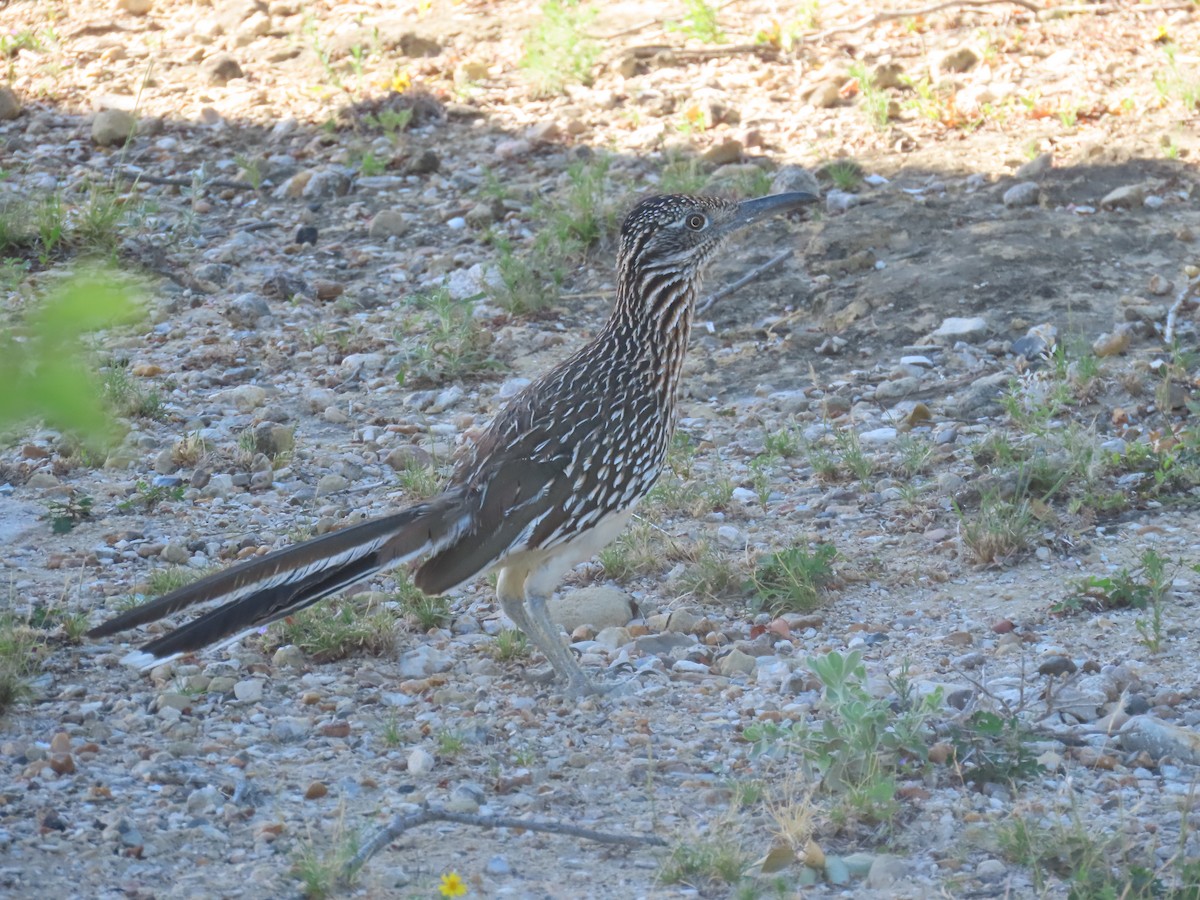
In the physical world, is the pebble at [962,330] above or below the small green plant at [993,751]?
above

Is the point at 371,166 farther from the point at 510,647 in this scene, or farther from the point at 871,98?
the point at 510,647

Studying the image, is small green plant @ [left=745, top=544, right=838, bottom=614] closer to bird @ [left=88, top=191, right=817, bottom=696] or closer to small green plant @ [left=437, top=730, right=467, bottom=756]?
bird @ [left=88, top=191, right=817, bottom=696]

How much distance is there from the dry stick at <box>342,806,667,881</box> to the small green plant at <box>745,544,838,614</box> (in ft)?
5.39

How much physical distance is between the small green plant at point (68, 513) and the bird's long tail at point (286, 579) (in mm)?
2044

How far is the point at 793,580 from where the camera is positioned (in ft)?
18.6

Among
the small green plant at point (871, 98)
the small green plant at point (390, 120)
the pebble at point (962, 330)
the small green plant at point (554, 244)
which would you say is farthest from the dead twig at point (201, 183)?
the pebble at point (962, 330)

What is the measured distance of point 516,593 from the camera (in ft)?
17.6

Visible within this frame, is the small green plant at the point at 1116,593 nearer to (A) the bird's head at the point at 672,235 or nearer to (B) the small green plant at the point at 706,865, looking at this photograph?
(A) the bird's head at the point at 672,235

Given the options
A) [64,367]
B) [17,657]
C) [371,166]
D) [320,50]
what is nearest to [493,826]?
[17,657]

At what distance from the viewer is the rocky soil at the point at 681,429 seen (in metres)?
4.28

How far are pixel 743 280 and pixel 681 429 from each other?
4.88 feet

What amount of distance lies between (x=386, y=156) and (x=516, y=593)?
5.66m

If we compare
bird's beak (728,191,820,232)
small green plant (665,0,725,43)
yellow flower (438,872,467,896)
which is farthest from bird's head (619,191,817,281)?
small green plant (665,0,725,43)

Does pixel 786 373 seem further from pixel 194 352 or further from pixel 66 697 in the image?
pixel 66 697
